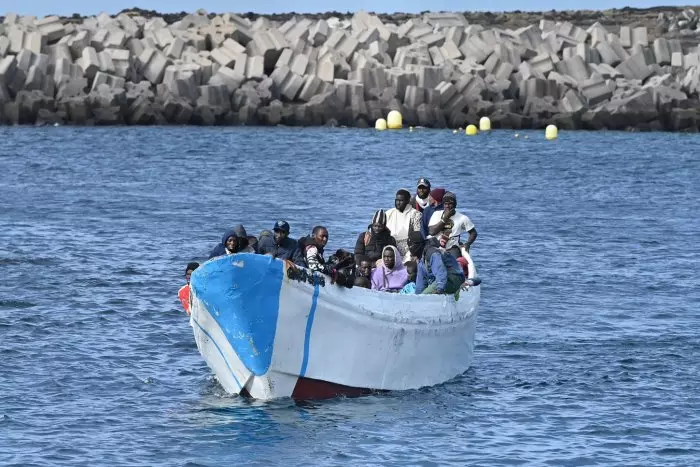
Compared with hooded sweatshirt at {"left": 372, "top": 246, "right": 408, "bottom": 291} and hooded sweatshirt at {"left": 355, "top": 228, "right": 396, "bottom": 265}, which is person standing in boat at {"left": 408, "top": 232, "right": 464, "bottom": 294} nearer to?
hooded sweatshirt at {"left": 372, "top": 246, "right": 408, "bottom": 291}

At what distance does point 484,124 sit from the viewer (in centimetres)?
7775

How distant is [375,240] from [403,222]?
973 millimetres

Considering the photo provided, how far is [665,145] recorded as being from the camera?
71.5 m

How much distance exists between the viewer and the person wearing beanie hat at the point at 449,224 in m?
22.1

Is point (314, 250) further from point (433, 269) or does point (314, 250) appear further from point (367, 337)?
point (433, 269)

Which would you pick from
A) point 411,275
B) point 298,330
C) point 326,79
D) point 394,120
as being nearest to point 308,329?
point 298,330

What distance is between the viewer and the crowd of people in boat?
19141mm

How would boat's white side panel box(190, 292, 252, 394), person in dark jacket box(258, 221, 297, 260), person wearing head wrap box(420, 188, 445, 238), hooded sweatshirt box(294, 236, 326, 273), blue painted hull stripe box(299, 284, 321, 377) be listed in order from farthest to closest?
person wearing head wrap box(420, 188, 445, 238), person in dark jacket box(258, 221, 297, 260), hooded sweatshirt box(294, 236, 326, 273), boat's white side panel box(190, 292, 252, 394), blue painted hull stripe box(299, 284, 321, 377)

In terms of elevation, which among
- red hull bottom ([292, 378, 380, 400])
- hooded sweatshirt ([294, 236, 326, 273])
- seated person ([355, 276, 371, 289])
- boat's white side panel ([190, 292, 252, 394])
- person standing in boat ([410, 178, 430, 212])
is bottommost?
red hull bottom ([292, 378, 380, 400])

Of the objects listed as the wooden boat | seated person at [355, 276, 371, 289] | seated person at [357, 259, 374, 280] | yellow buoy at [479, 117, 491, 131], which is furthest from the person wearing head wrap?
yellow buoy at [479, 117, 491, 131]

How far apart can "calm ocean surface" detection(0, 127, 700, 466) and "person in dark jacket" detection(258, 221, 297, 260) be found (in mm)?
1912

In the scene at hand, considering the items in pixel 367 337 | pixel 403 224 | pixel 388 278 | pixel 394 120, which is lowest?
pixel 394 120

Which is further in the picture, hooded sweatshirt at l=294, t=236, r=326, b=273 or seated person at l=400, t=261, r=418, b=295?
seated person at l=400, t=261, r=418, b=295

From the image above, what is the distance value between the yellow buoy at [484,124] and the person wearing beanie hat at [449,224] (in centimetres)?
5542
